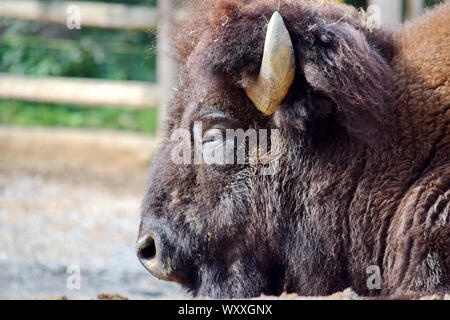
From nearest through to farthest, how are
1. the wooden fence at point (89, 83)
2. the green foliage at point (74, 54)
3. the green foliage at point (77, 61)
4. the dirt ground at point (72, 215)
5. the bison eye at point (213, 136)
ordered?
the bison eye at point (213, 136), the dirt ground at point (72, 215), the wooden fence at point (89, 83), the green foliage at point (77, 61), the green foliage at point (74, 54)

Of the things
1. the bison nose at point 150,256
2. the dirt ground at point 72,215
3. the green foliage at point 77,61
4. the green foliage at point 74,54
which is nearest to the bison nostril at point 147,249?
the bison nose at point 150,256

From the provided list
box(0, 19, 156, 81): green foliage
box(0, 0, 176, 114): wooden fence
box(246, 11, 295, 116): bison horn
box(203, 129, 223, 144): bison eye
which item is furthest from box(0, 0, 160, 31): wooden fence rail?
box(246, 11, 295, 116): bison horn

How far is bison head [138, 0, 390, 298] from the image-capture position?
3000mm

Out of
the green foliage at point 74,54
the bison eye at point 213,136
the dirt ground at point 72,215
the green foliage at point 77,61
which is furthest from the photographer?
the green foliage at point 74,54

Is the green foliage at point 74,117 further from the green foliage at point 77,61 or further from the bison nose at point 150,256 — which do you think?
the bison nose at point 150,256

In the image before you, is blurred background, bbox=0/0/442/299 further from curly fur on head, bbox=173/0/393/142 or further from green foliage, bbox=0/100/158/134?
curly fur on head, bbox=173/0/393/142

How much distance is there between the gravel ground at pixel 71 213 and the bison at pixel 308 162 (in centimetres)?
59

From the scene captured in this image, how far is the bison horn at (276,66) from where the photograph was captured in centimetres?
291

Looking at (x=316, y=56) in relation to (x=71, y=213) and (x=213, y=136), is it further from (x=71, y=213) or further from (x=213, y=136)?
(x=71, y=213)

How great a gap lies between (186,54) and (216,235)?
0.97 m

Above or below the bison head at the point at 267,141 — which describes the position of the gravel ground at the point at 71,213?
below

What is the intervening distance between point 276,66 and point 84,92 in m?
8.07

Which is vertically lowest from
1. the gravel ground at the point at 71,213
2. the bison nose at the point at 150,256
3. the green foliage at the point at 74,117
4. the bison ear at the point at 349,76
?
the gravel ground at the point at 71,213

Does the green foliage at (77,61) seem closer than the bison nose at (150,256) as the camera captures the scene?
No
